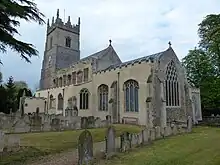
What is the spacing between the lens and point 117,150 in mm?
9867

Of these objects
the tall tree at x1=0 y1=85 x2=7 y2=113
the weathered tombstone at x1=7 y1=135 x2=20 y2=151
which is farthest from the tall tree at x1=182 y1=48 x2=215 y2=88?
the tall tree at x1=0 y1=85 x2=7 y2=113

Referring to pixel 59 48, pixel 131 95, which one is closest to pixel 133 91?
pixel 131 95

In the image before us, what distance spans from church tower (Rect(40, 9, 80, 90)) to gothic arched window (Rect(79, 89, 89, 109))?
54.2ft

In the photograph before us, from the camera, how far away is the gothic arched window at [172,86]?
22.6 m

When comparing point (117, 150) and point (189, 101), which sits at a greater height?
point (189, 101)

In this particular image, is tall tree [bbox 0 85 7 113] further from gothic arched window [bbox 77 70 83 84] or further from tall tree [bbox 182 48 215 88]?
tall tree [bbox 182 48 215 88]

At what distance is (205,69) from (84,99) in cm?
1761

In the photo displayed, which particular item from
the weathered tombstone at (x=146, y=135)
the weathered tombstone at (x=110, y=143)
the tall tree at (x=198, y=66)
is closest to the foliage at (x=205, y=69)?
the tall tree at (x=198, y=66)

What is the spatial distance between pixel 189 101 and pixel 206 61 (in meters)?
9.40

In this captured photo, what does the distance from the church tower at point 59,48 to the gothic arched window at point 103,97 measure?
1969 cm

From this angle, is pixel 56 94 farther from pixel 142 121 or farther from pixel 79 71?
pixel 142 121

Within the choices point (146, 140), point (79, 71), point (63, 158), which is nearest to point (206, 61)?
point (79, 71)

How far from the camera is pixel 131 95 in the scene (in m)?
22.8

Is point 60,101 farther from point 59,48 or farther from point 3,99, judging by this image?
point 59,48
